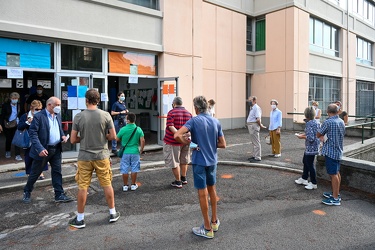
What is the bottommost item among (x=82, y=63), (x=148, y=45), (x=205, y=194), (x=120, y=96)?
(x=205, y=194)

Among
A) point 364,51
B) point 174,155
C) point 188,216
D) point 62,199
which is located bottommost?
point 188,216

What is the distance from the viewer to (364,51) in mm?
24047

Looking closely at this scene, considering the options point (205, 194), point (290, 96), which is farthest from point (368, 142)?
point (290, 96)

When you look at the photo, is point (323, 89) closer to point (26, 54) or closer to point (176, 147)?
point (176, 147)

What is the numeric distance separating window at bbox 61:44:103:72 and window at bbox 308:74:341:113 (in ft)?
42.8

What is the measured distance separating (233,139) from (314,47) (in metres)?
9.39

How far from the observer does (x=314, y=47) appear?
17.8m

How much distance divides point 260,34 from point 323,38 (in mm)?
4528

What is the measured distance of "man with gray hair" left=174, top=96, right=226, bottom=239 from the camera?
3.91 m

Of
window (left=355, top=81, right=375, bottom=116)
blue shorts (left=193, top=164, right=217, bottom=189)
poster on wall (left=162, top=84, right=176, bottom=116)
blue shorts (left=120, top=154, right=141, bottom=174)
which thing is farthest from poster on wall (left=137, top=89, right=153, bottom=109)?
window (left=355, top=81, right=375, bottom=116)

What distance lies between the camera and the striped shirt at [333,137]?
516 centimetres

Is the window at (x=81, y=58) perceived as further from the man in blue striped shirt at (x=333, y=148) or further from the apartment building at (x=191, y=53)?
the man in blue striped shirt at (x=333, y=148)

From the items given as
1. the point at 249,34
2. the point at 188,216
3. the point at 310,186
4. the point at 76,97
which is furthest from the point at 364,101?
the point at 188,216

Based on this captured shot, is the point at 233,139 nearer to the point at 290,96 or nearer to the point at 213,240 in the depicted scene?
the point at 290,96
